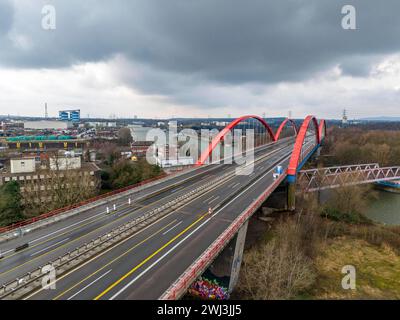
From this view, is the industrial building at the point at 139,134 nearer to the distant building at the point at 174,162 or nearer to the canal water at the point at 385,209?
the distant building at the point at 174,162

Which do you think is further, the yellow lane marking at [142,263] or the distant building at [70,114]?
the distant building at [70,114]

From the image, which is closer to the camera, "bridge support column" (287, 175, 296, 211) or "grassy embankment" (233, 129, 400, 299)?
"grassy embankment" (233, 129, 400, 299)

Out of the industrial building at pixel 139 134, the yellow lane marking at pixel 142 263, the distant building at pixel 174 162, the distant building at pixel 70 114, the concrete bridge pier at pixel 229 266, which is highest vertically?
the distant building at pixel 70 114

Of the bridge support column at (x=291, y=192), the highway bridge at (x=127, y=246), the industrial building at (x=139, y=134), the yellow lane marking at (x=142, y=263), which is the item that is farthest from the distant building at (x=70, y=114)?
the yellow lane marking at (x=142, y=263)

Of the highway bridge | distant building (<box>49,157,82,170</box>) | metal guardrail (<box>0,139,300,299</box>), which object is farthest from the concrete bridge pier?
distant building (<box>49,157,82,170</box>)

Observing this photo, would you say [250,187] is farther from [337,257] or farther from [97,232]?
[97,232]

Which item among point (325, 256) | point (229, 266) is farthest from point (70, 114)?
point (325, 256)

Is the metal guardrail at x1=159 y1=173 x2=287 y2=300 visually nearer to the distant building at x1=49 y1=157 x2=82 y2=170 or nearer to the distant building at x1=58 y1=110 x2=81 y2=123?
the distant building at x1=49 y1=157 x2=82 y2=170
